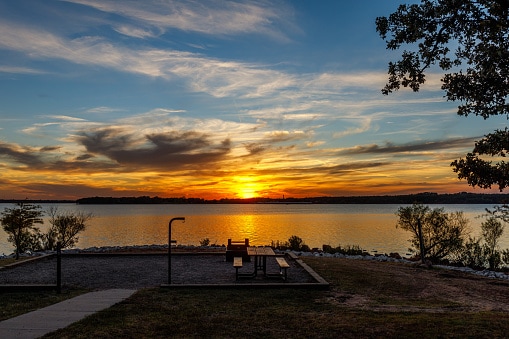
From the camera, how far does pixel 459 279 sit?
16984 mm

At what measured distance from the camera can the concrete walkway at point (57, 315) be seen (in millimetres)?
7245

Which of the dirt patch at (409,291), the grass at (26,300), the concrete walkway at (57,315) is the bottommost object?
the dirt patch at (409,291)

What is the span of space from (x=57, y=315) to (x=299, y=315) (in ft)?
16.5

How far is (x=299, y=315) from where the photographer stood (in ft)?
30.2

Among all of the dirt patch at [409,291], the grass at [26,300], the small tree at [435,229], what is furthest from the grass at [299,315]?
the small tree at [435,229]

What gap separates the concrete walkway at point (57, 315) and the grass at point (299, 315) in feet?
1.06

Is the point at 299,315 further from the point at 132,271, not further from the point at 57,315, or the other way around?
the point at 132,271

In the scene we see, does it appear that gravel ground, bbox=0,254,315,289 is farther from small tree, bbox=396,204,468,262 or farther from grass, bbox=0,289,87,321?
small tree, bbox=396,204,468,262

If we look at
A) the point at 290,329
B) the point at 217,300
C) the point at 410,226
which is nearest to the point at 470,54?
the point at 290,329

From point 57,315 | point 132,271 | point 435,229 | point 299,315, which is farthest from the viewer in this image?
point 435,229

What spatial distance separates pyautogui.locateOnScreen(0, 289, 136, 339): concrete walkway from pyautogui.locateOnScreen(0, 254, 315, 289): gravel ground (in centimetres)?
252

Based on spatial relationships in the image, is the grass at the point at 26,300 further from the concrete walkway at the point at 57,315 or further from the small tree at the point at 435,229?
the small tree at the point at 435,229

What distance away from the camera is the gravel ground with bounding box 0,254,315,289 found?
13.8 metres

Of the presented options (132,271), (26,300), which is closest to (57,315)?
(26,300)
